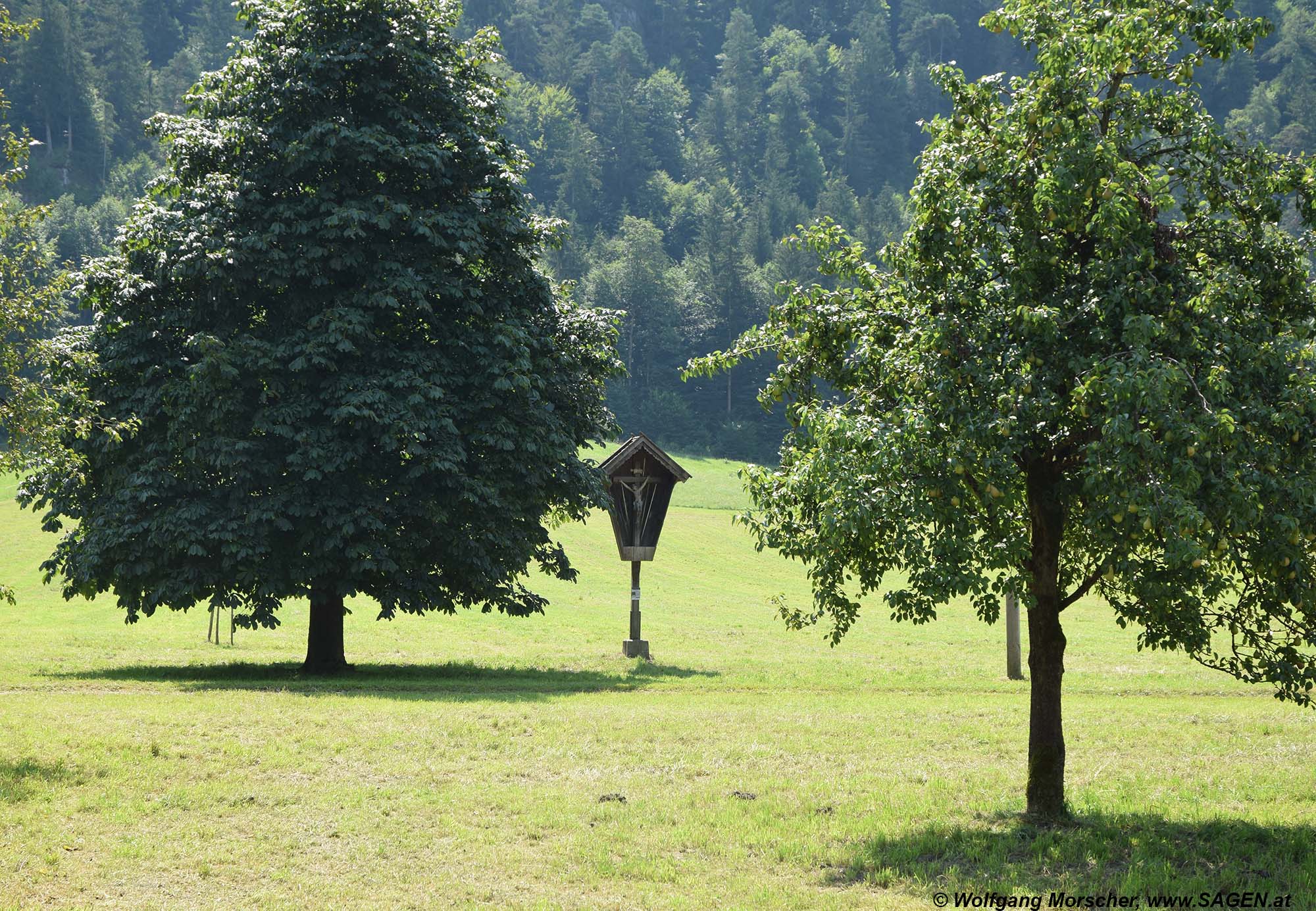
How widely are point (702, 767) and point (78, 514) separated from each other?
13.5 meters

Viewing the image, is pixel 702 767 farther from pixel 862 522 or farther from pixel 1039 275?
pixel 1039 275

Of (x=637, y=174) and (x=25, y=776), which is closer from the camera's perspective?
(x=25, y=776)

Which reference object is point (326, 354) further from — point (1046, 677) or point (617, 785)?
point (1046, 677)

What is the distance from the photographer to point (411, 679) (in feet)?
71.6

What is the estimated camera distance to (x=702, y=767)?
13.8 metres

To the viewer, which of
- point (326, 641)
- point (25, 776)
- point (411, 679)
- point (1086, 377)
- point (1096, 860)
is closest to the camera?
point (1086, 377)

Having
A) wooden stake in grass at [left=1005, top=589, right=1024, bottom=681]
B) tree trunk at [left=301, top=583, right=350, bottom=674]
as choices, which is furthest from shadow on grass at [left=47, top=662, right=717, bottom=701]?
wooden stake in grass at [left=1005, top=589, right=1024, bottom=681]

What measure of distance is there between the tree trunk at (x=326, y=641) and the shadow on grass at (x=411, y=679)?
1.02 feet

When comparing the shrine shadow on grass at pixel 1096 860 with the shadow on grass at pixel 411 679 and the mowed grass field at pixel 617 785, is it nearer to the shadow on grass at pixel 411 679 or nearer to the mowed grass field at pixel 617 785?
the mowed grass field at pixel 617 785

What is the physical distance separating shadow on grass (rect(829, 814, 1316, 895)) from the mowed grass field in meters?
0.03

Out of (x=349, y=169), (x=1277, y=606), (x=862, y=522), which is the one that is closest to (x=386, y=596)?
(x=349, y=169)

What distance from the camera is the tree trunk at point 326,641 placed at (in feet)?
74.3

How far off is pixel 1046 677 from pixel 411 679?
1294 cm

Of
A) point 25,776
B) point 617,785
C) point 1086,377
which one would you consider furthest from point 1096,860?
point 25,776
